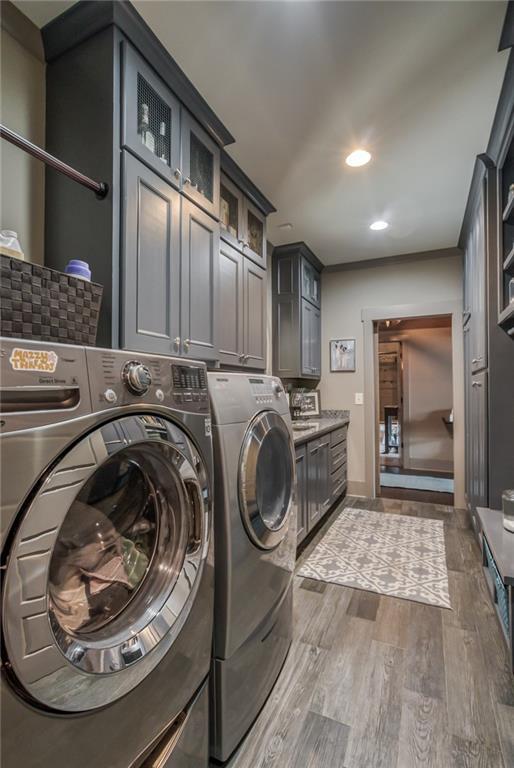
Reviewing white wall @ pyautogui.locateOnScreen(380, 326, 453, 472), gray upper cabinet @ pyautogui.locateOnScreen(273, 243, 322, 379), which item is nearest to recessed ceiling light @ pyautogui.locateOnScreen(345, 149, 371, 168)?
gray upper cabinet @ pyautogui.locateOnScreen(273, 243, 322, 379)

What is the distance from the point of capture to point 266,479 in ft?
4.96

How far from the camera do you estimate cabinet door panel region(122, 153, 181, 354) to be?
4.68ft

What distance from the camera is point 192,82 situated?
1.71 m

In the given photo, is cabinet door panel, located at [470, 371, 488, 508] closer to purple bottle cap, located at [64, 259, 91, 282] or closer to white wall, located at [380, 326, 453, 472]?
purple bottle cap, located at [64, 259, 91, 282]

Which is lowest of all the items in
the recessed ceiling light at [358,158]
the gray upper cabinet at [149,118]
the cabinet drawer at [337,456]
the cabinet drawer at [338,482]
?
the cabinet drawer at [338,482]

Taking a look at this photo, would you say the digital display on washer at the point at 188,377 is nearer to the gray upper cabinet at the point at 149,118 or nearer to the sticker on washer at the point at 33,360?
the sticker on washer at the point at 33,360

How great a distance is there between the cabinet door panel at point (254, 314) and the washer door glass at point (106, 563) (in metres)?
1.67

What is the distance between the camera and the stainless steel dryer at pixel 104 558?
58cm

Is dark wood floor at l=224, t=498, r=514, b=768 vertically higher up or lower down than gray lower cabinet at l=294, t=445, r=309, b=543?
lower down

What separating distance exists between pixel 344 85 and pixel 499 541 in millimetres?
2333

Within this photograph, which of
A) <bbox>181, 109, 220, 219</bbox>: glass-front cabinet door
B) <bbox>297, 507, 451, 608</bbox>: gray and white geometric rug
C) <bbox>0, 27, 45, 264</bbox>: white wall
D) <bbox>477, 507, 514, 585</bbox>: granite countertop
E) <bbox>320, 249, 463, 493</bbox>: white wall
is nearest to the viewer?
<bbox>0, 27, 45, 264</bbox>: white wall

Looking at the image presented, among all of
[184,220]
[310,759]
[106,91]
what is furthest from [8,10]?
[310,759]

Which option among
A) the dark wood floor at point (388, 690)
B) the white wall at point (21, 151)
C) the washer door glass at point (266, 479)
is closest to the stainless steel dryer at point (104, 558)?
the washer door glass at point (266, 479)

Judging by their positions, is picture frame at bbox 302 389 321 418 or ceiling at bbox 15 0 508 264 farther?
picture frame at bbox 302 389 321 418
